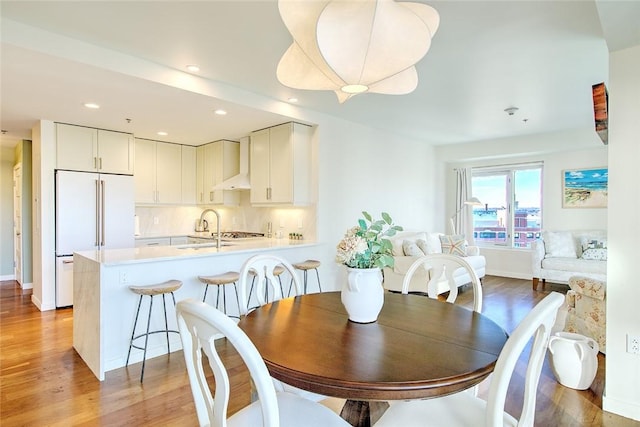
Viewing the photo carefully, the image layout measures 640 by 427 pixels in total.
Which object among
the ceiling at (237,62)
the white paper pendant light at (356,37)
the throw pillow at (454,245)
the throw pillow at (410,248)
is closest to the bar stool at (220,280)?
the ceiling at (237,62)

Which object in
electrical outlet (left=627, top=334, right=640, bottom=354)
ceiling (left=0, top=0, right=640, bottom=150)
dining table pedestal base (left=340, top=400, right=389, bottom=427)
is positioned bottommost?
dining table pedestal base (left=340, top=400, right=389, bottom=427)

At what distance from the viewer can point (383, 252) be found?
65.4 inches

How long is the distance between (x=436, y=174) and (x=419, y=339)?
641cm

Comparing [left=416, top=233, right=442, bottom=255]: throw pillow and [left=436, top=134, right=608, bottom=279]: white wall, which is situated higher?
[left=436, top=134, right=608, bottom=279]: white wall

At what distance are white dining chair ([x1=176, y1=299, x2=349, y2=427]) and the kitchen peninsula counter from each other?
199 cm

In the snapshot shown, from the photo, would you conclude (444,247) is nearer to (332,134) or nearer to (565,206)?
(565,206)

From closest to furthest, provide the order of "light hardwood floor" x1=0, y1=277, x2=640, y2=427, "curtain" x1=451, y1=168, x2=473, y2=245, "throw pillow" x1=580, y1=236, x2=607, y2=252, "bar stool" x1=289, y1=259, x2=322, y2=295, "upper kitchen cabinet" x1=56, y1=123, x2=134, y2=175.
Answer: "light hardwood floor" x1=0, y1=277, x2=640, y2=427 < "bar stool" x1=289, y1=259, x2=322, y2=295 < "upper kitchen cabinet" x1=56, y1=123, x2=134, y2=175 < "throw pillow" x1=580, y1=236, x2=607, y2=252 < "curtain" x1=451, y1=168, x2=473, y2=245

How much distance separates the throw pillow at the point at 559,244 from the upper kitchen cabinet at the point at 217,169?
5.25m

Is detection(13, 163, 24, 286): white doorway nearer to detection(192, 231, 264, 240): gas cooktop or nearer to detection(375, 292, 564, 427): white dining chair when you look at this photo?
detection(192, 231, 264, 240): gas cooktop

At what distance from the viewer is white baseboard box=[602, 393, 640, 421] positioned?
2.24 m

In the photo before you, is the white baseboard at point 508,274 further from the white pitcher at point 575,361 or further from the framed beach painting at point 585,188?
the white pitcher at point 575,361

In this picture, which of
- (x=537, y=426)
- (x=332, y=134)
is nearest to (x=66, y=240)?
(x=332, y=134)

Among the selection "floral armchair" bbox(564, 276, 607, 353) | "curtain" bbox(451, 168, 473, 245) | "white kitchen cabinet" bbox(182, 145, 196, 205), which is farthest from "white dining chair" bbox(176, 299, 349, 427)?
"curtain" bbox(451, 168, 473, 245)

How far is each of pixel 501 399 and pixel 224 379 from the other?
0.85 meters
